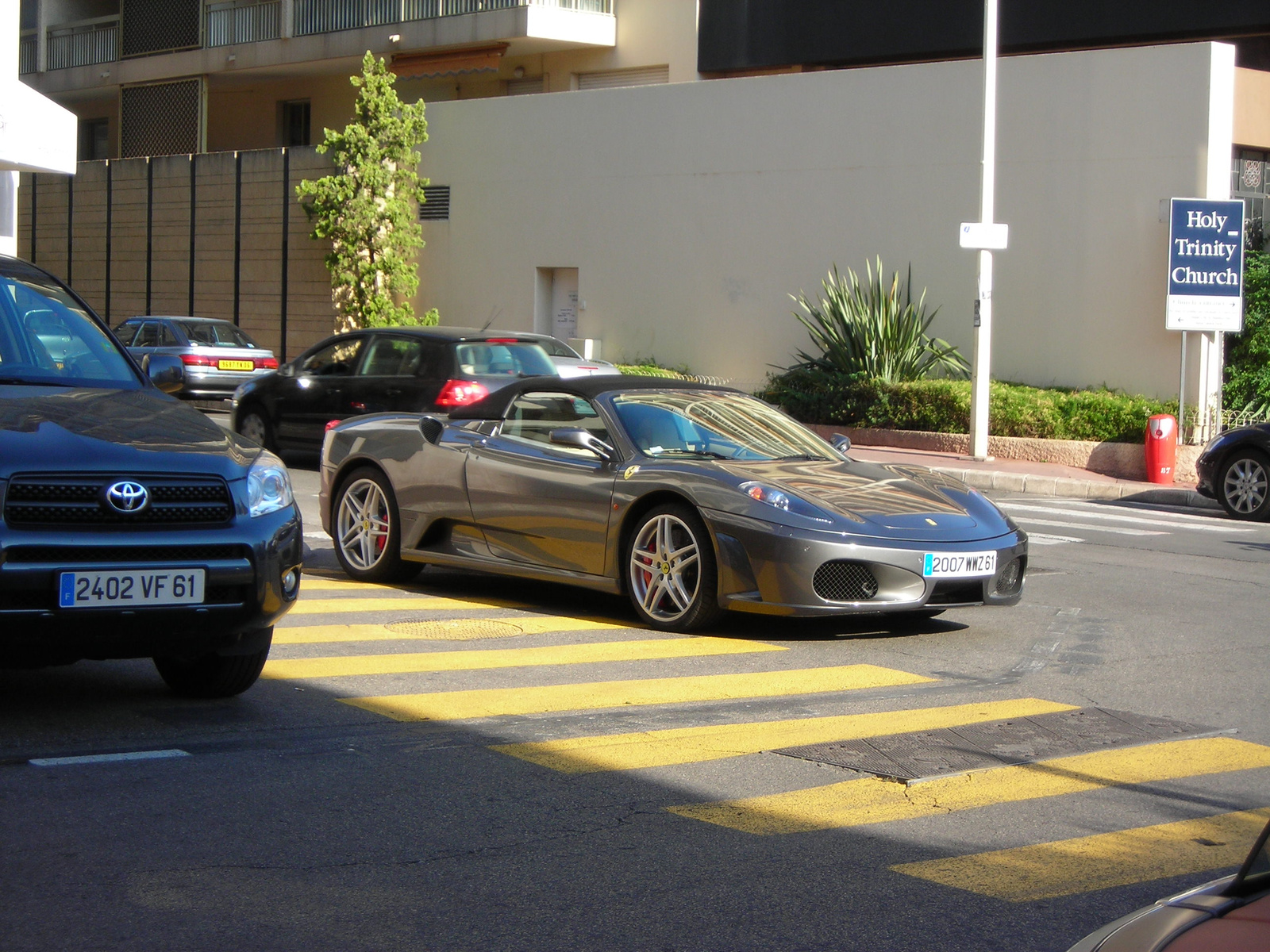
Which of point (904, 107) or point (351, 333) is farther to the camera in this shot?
point (904, 107)

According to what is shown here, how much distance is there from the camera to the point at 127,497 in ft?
17.5

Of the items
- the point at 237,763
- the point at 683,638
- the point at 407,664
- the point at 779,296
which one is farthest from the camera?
the point at 779,296

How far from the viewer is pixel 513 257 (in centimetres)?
2909

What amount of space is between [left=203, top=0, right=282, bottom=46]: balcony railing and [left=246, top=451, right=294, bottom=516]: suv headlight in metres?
31.2

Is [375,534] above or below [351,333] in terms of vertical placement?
below

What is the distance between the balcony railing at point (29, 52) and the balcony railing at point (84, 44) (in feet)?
1.55

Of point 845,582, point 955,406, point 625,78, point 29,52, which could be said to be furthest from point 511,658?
point 29,52

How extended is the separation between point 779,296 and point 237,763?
2054cm

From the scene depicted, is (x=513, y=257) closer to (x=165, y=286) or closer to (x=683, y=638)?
(x=165, y=286)

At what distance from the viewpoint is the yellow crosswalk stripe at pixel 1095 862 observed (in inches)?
167

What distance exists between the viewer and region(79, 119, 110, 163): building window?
1694 inches

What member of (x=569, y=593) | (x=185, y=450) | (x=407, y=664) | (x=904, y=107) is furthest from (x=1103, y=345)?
(x=185, y=450)

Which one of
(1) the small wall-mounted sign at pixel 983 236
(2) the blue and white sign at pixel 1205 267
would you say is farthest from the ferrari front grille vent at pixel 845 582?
(2) the blue and white sign at pixel 1205 267

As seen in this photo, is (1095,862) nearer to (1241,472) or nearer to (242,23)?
(1241,472)
